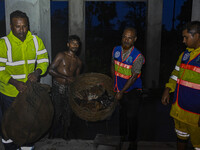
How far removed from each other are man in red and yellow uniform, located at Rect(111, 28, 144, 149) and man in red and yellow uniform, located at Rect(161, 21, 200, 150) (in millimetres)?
626

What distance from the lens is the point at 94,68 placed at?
23.1ft

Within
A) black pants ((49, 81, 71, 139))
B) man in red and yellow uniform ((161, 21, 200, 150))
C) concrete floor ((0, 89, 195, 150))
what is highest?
man in red and yellow uniform ((161, 21, 200, 150))

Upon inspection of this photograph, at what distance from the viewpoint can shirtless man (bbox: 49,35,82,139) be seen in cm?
346

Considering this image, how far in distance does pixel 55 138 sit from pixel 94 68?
3.83 m

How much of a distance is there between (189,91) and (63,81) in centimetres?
197

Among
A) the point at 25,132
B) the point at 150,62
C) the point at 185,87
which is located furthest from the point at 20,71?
the point at 150,62

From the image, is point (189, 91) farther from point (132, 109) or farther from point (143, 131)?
point (143, 131)

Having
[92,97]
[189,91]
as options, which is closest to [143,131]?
[92,97]

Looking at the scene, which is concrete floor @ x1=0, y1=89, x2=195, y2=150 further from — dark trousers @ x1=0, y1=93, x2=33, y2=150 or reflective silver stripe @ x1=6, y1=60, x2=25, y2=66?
reflective silver stripe @ x1=6, y1=60, x2=25, y2=66

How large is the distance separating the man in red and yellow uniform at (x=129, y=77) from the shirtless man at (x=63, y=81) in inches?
28.7

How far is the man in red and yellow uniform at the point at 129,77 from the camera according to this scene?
2996 millimetres

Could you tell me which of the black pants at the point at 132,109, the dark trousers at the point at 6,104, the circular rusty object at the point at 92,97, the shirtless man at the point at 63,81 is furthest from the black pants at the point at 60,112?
the black pants at the point at 132,109

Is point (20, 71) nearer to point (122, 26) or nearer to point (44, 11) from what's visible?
point (44, 11)

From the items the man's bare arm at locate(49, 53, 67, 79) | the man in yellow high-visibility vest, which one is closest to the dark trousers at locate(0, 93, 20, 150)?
the man in yellow high-visibility vest
